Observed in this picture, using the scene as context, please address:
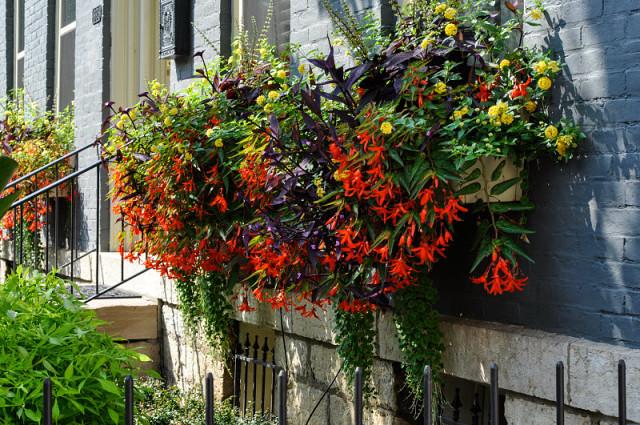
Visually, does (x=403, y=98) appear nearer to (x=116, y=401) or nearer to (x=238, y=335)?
(x=116, y=401)

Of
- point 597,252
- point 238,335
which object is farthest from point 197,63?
point 597,252

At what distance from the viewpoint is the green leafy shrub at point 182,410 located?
5465mm

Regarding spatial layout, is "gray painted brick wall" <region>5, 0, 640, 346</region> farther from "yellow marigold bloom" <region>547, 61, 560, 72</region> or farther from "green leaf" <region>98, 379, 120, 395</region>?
"green leaf" <region>98, 379, 120, 395</region>

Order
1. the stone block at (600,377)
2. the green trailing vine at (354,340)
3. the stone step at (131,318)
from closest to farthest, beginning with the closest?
the stone block at (600,377), the green trailing vine at (354,340), the stone step at (131,318)

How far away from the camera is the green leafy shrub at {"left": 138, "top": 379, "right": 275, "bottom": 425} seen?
17.9 ft

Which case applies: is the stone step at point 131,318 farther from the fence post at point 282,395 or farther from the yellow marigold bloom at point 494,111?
the fence post at point 282,395

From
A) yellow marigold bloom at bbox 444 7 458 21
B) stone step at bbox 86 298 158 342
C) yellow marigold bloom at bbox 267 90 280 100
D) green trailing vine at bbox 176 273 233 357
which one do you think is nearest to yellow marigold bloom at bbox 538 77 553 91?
yellow marigold bloom at bbox 444 7 458 21

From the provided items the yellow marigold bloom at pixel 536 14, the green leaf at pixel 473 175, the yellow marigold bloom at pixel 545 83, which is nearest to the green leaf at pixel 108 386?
the green leaf at pixel 473 175

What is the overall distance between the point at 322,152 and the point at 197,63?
325 cm

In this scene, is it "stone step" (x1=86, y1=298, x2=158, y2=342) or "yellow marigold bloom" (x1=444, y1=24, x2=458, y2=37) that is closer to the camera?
"yellow marigold bloom" (x1=444, y1=24, x2=458, y2=37)

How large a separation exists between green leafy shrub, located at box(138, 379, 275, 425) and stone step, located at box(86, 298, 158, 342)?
1.32ft

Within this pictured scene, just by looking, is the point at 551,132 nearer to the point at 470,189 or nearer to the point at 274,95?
the point at 470,189

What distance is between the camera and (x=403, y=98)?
3.74m

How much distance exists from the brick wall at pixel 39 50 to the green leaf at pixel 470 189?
765 cm
